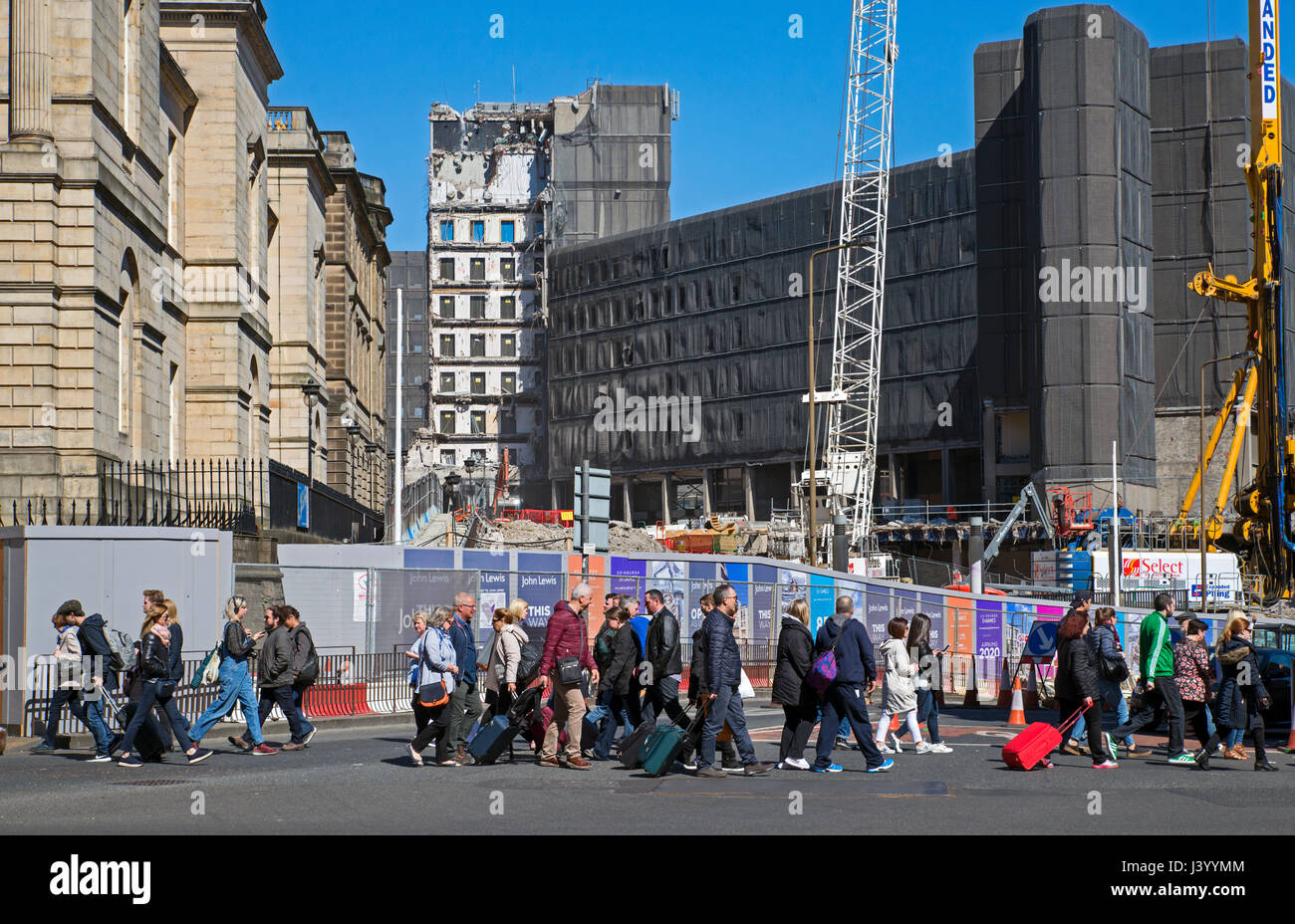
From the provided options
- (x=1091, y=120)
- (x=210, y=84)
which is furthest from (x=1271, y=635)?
(x=1091, y=120)

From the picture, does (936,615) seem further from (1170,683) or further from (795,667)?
(795,667)

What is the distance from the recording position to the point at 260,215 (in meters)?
40.0

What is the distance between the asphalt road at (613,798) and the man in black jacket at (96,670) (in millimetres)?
393

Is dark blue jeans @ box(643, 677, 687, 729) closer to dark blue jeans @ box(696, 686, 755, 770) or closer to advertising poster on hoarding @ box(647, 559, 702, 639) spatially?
dark blue jeans @ box(696, 686, 755, 770)

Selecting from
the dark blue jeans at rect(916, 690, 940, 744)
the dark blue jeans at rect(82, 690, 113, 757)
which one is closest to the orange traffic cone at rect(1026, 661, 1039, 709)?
the dark blue jeans at rect(916, 690, 940, 744)

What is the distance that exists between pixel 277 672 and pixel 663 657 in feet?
14.9

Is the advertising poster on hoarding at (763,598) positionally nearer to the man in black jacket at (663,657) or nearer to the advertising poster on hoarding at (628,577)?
the advertising poster on hoarding at (628,577)

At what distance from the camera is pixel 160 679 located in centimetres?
1570

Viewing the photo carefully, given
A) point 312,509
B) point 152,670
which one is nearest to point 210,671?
point 152,670

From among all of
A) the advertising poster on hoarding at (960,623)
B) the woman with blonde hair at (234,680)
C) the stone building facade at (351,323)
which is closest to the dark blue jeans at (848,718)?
the woman with blonde hair at (234,680)

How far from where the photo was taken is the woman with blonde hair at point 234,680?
1709 cm

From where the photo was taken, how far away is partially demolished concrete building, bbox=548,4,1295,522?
278 ft
